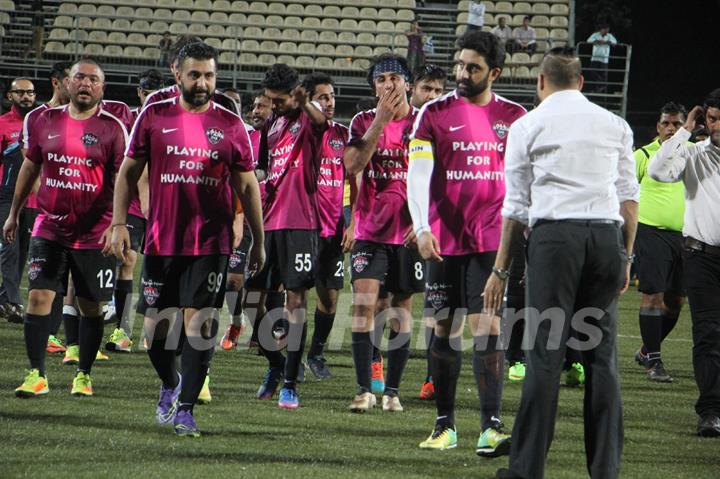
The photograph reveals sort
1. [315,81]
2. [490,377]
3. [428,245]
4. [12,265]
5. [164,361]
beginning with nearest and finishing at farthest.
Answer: [428,245] → [490,377] → [164,361] → [315,81] → [12,265]

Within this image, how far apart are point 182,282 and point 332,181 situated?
106 inches

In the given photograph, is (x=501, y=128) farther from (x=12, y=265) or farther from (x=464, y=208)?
(x=12, y=265)

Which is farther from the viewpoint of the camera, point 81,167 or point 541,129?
point 81,167

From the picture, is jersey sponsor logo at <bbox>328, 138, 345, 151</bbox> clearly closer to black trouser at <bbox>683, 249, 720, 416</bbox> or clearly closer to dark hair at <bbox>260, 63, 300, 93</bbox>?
dark hair at <bbox>260, 63, 300, 93</bbox>

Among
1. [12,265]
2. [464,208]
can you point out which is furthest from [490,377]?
[12,265]

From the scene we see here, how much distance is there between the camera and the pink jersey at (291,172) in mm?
8055

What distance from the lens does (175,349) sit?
687 centimetres

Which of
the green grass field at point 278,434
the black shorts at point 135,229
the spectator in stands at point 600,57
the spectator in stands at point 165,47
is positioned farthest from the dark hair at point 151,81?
the spectator in stands at point 600,57

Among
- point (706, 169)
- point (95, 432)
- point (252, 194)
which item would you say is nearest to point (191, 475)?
point (95, 432)

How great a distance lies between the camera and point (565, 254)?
16.6 ft

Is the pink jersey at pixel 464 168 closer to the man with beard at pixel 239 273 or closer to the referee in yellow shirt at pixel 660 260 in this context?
the man with beard at pixel 239 273

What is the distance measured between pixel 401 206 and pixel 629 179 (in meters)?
2.61

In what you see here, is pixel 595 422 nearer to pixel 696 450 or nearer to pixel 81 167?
pixel 696 450

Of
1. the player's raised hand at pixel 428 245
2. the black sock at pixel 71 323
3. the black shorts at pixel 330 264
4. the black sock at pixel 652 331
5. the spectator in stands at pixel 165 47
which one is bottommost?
the black sock at pixel 71 323
